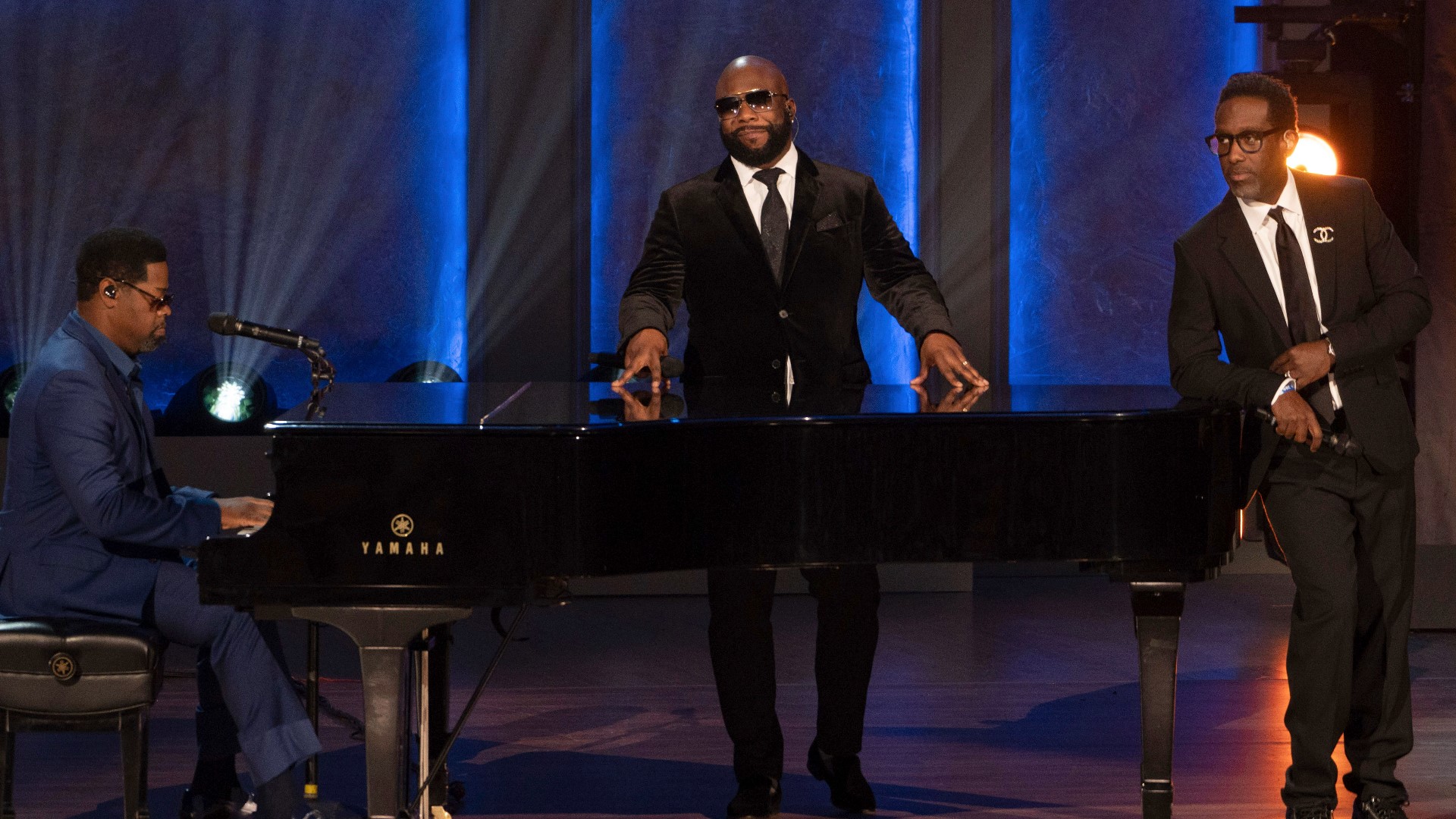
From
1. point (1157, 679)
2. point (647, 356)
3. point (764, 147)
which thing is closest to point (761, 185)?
point (764, 147)

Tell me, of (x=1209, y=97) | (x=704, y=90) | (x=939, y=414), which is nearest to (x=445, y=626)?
(x=939, y=414)

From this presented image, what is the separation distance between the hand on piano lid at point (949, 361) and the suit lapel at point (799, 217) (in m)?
0.35

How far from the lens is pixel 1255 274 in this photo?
3.32 meters

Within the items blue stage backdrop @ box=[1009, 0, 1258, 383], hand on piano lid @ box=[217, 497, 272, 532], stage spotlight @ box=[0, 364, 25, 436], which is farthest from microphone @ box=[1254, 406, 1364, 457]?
stage spotlight @ box=[0, 364, 25, 436]

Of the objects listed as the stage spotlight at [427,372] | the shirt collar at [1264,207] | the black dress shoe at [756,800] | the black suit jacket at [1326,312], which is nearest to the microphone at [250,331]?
the black dress shoe at [756,800]

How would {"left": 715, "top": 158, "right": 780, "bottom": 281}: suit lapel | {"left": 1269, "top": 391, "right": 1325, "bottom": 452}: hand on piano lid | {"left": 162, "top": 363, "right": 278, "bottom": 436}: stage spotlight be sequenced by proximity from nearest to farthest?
{"left": 1269, "top": 391, "right": 1325, "bottom": 452}: hand on piano lid → {"left": 715, "top": 158, "right": 780, "bottom": 281}: suit lapel → {"left": 162, "top": 363, "right": 278, "bottom": 436}: stage spotlight

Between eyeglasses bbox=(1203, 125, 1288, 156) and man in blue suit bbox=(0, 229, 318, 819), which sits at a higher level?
eyeglasses bbox=(1203, 125, 1288, 156)

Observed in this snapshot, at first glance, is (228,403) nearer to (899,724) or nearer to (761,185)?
(899,724)

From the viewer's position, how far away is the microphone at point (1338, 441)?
125 inches

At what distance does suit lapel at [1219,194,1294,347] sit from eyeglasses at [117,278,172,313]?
2.08m

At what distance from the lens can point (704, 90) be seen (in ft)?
22.4

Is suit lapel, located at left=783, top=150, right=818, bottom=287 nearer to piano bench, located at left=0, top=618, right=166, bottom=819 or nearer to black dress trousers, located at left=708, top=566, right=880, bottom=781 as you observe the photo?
black dress trousers, located at left=708, top=566, right=880, bottom=781

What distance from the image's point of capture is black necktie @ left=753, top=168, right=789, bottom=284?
3686 millimetres

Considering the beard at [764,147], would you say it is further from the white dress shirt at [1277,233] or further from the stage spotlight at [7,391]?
the stage spotlight at [7,391]
